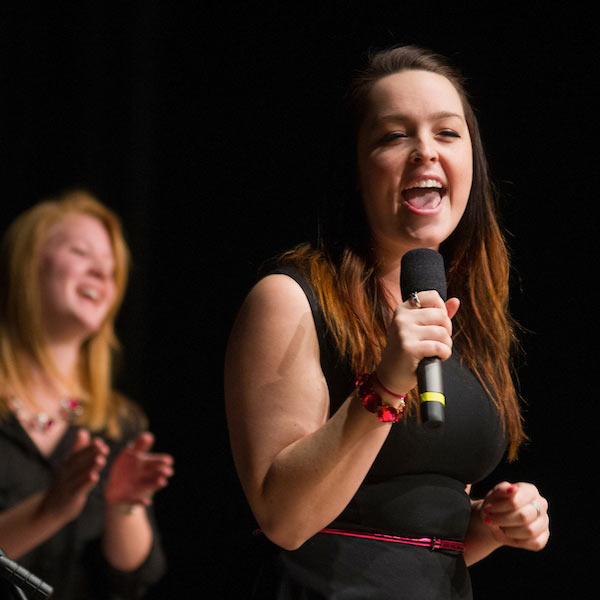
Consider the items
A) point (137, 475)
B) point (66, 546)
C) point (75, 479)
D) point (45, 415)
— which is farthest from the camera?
point (45, 415)

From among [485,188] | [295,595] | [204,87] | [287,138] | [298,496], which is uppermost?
[204,87]

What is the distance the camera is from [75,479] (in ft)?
7.13

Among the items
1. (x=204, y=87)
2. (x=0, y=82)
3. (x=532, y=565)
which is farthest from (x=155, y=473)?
(x=0, y=82)

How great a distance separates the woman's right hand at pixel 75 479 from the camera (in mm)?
2125

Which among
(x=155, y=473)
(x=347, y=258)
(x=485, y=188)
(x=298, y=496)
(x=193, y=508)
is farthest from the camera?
(x=193, y=508)

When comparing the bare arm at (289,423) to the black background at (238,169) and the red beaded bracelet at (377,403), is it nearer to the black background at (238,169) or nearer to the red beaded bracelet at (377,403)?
the red beaded bracelet at (377,403)

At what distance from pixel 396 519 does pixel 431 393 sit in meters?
0.32

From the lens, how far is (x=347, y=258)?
141 cm

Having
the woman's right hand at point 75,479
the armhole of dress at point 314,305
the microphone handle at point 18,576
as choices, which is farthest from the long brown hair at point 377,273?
the woman's right hand at point 75,479

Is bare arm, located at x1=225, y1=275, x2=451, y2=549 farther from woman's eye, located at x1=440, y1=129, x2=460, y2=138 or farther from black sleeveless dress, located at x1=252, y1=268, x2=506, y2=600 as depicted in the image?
woman's eye, located at x1=440, y1=129, x2=460, y2=138

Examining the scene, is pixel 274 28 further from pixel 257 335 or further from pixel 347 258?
pixel 257 335

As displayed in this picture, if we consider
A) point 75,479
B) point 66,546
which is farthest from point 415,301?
point 66,546

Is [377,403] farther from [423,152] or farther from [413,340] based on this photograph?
[423,152]

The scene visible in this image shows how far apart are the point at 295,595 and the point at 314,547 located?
0.07 meters
